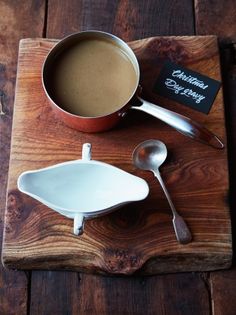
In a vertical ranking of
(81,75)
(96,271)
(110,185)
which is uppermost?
(81,75)

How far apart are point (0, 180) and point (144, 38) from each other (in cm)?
39

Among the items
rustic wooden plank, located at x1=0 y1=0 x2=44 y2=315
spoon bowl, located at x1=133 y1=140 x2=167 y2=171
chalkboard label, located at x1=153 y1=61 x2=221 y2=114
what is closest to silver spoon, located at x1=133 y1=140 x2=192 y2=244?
spoon bowl, located at x1=133 y1=140 x2=167 y2=171

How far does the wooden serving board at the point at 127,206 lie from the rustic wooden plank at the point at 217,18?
148 millimetres

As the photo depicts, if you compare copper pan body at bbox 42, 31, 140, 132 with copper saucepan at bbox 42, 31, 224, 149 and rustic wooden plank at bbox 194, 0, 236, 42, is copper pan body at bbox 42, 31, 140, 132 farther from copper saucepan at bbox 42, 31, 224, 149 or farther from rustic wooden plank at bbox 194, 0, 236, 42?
rustic wooden plank at bbox 194, 0, 236, 42

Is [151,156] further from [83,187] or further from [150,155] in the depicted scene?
[83,187]

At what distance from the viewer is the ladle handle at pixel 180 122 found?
0.85 meters

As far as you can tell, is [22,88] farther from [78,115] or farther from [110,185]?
[110,185]

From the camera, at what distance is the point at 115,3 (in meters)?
1.05

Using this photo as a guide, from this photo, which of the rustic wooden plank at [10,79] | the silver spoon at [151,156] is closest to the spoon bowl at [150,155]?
the silver spoon at [151,156]

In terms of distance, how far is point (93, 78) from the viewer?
2.97 feet

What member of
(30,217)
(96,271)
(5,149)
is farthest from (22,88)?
(96,271)

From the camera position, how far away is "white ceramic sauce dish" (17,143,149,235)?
0.81 metres

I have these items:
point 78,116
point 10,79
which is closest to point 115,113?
point 78,116

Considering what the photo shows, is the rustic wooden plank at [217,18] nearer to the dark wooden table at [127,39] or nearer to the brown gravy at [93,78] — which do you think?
the dark wooden table at [127,39]
